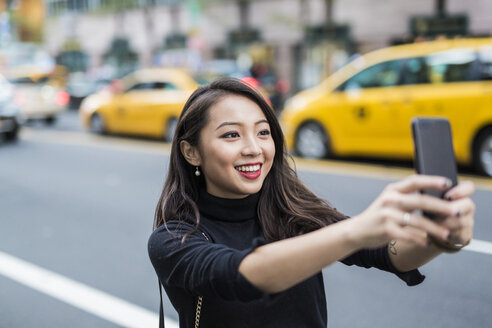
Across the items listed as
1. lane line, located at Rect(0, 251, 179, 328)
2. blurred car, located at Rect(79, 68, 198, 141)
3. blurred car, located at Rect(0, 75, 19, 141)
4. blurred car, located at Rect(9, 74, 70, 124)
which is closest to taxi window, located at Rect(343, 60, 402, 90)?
blurred car, located at Rect(79, 68, 198, 141)

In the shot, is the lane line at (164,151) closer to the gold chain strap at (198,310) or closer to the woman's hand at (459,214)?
the gold chain strap at (198,310)

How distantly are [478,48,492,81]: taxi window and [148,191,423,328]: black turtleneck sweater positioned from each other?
641cm

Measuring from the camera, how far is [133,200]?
683cm

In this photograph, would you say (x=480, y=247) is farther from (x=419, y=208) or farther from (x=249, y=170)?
(x=419, y=208)

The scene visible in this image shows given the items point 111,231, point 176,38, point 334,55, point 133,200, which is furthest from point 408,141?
point 176,38

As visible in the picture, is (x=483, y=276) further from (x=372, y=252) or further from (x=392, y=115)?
(x=392, y=115)

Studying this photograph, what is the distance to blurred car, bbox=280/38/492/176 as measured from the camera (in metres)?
7.31

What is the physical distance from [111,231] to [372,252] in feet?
14.2

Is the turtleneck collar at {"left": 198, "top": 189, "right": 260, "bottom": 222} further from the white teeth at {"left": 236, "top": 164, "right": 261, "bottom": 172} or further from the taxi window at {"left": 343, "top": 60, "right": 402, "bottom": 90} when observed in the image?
the taxi window at {"left": 343, "top": 60, "right": 402, "bottom": 90}

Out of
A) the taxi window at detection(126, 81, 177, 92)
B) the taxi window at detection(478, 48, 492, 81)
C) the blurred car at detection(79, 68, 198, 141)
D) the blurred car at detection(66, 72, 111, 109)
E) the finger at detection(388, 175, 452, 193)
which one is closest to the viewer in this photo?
the finger at detection(388, 175, 452, 193)

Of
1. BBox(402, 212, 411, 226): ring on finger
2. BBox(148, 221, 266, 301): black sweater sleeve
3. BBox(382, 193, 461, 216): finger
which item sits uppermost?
BBox(382, 193, 461, 216): finger

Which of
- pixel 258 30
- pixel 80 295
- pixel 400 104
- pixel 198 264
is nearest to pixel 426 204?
pixel 198 264

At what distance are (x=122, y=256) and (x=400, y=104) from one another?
4.70 meters

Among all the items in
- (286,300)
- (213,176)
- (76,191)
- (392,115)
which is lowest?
(76,191)
